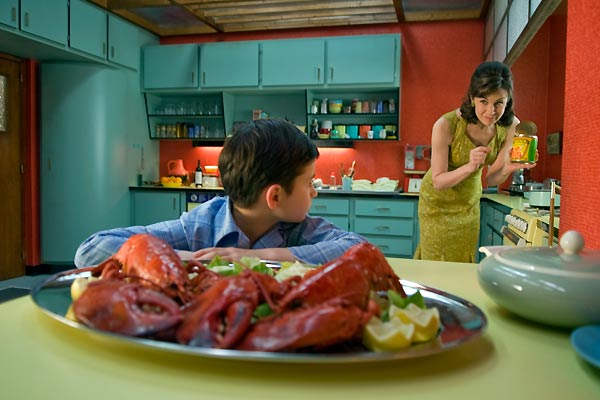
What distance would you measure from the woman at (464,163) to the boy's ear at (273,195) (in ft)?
5.21

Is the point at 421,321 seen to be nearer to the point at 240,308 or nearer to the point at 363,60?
the point at 240,308

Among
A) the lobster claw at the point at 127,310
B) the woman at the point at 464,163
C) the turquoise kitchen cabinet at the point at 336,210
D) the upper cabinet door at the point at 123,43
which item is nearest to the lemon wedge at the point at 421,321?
the lobster claw at the point at 127,310

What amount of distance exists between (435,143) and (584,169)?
1.37 meters

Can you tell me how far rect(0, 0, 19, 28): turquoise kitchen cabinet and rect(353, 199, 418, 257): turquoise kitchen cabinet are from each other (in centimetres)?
339

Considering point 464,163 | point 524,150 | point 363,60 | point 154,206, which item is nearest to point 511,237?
point 464,163

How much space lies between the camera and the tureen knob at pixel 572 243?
31.8 inches

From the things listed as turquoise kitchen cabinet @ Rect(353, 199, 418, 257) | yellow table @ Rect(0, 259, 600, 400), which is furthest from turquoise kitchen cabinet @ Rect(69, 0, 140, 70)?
yellow table @ Rect(0, 259, 600, 400)

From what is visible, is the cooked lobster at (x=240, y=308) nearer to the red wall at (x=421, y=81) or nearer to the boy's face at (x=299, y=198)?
the boy's face at (x=299, y=198)

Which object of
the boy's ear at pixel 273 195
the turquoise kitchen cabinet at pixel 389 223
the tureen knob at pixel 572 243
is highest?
the boy's ear at pixel 273 195

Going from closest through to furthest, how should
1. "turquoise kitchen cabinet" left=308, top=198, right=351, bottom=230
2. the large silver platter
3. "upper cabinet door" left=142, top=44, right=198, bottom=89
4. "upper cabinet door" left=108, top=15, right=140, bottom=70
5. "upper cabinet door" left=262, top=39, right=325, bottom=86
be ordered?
the large silver platter, "turquoise kitchen cabinet" left=308, top=198, right=351, bottom=230, "upper cabinet door" left=108, top=15, right=140, bottom=70, "upper cabinet door" left=262, top=39, right=325, bottom=86, "upper cabinet door" left=142, top=44, right=198, bottom=89

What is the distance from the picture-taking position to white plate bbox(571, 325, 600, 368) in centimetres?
61

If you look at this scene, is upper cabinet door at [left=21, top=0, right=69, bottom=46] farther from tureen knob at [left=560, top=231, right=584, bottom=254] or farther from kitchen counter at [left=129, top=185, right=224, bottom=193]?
tureen knob at [left=560, top=231, right=584, bottom=254]

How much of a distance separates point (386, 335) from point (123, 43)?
568 cm

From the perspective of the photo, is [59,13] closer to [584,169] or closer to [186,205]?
[186,205]
